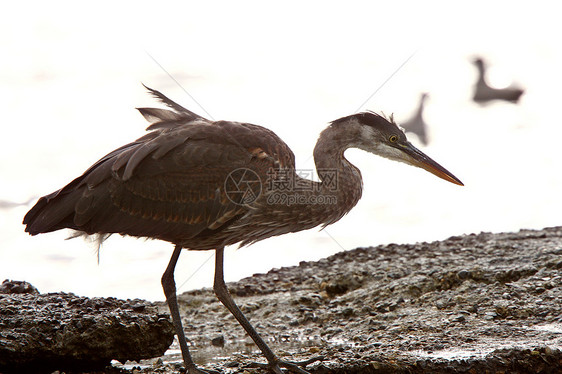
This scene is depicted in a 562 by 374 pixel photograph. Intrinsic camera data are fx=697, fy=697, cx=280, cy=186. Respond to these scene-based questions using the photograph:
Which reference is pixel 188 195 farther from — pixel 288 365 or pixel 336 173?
pixel 288 365

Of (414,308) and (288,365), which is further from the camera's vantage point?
(414,308)

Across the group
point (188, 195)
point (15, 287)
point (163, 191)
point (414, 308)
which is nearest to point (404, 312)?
point (414, 308)

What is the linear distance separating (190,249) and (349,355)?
1.70 metres

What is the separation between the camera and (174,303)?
570 centimetres

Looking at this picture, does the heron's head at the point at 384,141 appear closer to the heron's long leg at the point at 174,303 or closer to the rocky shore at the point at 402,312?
the rocky shore at the point at 402,312

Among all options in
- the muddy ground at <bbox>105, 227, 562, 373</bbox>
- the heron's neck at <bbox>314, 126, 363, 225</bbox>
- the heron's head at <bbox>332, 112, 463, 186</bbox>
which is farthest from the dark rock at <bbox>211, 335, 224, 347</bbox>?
the heron's head at <bbox>332, 112, 463, 186</bbox>

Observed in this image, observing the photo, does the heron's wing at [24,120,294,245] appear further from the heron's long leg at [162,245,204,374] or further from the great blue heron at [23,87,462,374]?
the heron's long leg at [162,245,204,374]

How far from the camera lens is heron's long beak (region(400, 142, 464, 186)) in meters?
6.59

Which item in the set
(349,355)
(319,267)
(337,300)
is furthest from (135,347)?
(319,267)

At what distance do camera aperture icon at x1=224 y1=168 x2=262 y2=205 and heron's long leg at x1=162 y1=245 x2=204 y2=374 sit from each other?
0.71 m

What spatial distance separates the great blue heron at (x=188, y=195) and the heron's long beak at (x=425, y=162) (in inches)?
46.2

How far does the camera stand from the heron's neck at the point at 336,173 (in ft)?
20.4

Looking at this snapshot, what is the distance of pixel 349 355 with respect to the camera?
527cm

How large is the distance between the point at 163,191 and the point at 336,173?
62.3 inches
